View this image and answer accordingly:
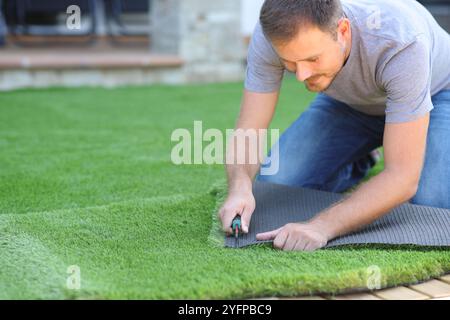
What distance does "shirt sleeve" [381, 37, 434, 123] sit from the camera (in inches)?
76.0

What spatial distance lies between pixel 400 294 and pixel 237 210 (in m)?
0.55

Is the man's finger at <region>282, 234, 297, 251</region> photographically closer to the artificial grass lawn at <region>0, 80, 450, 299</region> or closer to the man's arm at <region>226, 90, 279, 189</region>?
the artificial grass lawn at <region>0, 80, 450, 299</region>

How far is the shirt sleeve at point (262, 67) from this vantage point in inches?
86.2

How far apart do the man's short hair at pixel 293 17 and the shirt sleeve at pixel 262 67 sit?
0.29 m

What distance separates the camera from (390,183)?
1946 millimetres

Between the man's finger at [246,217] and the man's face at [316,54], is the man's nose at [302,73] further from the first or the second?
the man's finger at [246,217]

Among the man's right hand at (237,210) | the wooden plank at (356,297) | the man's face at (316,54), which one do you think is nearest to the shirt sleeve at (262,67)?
the man's face at (316,54)

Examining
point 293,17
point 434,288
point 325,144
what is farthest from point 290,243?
point 325,144

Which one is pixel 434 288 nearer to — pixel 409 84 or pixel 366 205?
pixel 366 205

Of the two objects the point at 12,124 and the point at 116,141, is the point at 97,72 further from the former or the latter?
the point at 116,141

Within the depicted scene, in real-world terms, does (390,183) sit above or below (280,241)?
above

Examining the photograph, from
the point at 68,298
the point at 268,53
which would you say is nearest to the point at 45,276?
the point at 68,298

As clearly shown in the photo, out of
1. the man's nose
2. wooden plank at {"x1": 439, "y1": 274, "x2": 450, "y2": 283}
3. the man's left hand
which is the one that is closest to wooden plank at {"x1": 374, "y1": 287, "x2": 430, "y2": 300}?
wooden plank at {"x1": 439, "y1": 274, "x2": 450, "y2": 283}
